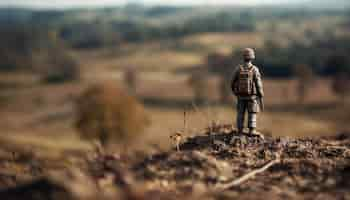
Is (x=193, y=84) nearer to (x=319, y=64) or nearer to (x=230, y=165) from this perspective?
(x=319, y=64)

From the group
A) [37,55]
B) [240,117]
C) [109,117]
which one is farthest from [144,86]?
[240,117]

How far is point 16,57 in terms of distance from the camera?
141 metres

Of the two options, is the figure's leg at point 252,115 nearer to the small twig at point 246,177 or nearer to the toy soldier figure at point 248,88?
the toy soldier figure at point 248,88

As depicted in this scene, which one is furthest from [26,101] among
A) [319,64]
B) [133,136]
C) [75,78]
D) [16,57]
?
[319,64]

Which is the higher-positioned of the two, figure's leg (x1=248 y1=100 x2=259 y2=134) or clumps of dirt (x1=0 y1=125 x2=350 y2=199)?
figure's leg (x1=248 y1=100 x2=259 y2=134)

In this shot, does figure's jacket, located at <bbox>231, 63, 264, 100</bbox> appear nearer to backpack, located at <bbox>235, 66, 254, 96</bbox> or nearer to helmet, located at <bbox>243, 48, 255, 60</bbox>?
backpack, located at <bbox>235, 66, 254, 96</bbox>

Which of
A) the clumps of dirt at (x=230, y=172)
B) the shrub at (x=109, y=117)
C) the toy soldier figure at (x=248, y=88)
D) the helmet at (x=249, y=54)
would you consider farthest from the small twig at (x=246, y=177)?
the shrub at (x=109, y=117)

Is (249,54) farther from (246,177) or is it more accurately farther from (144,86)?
(144,86)

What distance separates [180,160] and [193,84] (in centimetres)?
7952

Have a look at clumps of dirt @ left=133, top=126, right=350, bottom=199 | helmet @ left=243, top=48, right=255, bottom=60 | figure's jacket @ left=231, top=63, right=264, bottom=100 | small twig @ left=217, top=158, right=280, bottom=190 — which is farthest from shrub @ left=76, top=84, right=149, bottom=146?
small twig @ left=217, top=158, right=280, bottom=190

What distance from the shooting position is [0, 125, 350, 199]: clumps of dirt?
664cm

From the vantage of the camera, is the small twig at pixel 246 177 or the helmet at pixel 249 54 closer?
the small twig at pixel 246 177

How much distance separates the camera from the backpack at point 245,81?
1080 centimetres

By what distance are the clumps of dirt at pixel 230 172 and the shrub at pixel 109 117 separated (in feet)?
132
